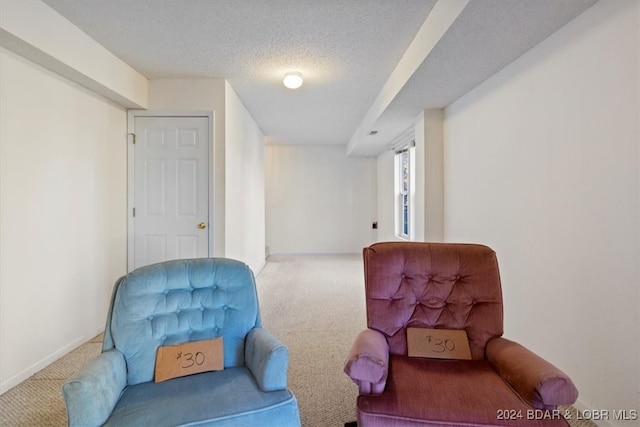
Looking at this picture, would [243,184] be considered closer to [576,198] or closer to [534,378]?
[576,198]

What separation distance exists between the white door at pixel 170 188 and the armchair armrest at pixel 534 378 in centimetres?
286

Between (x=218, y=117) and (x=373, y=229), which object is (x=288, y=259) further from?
(x=218, y=117)

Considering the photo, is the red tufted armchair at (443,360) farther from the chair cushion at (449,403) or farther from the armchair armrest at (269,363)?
the armchair armrest at (269,363)

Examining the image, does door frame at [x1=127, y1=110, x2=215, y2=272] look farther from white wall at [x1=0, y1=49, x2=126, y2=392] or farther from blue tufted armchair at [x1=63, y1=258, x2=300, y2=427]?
blue tufted armchair at [x1=63, y1=258, x2=300, y2=427]

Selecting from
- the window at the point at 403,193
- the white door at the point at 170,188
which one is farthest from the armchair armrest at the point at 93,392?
the window at the point at 403,193

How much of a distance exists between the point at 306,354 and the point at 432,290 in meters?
1.30

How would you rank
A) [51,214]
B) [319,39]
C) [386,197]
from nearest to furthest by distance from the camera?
[51,214]
[319,39]
[386,197]

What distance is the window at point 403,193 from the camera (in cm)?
535

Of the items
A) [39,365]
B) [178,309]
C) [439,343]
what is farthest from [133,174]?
[439,343]

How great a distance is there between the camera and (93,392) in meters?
1.13

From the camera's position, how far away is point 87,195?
2.88 m

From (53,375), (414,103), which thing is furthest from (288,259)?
(53,375)

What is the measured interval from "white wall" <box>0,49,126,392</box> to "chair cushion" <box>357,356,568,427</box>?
239 cm

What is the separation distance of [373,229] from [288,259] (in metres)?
2.08
